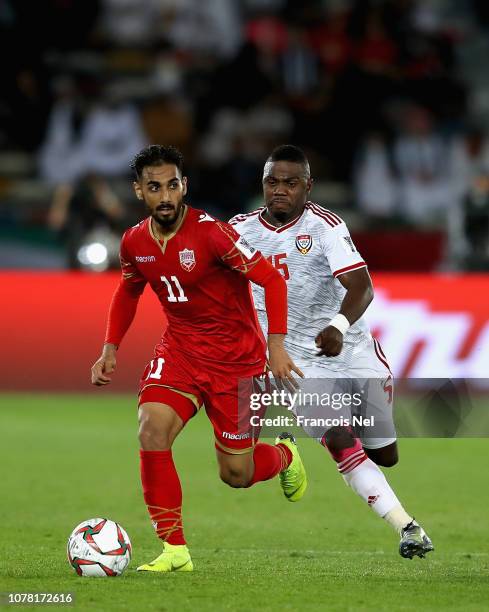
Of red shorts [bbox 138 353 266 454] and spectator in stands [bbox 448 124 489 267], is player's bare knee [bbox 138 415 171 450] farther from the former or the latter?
spectator in stands [bbox 448 124 489 267]

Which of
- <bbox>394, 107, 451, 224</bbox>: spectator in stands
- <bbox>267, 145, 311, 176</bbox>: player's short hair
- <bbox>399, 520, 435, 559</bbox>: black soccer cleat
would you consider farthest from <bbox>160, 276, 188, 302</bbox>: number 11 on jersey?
<bbox>394, 107, 451, 224</bbox>: spectator in stands

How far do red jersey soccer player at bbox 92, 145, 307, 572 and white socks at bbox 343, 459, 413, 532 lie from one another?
0.52 meters

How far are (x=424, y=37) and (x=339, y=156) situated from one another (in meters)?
2.23

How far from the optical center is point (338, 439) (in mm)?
6656

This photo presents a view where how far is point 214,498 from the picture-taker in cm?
873

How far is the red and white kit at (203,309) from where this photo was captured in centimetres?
603

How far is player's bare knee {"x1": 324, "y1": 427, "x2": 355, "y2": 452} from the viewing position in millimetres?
6637

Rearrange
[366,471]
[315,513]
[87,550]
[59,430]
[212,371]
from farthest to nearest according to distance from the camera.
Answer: [59,430] < [315,513] < [366,471] < [212,371] < [87,550]

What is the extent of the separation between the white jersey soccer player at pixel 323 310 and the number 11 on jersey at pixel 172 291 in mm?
757

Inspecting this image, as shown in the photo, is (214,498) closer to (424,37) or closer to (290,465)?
(290,465)

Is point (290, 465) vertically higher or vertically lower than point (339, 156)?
lower

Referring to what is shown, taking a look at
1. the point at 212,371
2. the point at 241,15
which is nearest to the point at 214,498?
the point at 212,371

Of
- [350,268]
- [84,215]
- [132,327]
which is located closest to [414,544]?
[350,268]

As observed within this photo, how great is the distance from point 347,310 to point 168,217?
928 mm
